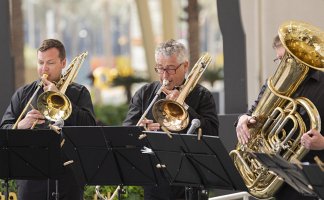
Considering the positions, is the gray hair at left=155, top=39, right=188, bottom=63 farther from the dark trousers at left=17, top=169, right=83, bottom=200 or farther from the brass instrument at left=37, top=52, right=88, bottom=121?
the dark trousers at left=17, top=169, right=83, bottom=200

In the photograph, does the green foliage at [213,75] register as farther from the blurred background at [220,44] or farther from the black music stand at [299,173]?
the black music stand at [299,173]

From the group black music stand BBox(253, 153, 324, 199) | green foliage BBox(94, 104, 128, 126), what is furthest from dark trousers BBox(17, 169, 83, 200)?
green foliage BBox(94, 104, 128, 126)

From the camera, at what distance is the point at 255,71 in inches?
488

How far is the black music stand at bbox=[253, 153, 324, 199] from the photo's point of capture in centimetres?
645

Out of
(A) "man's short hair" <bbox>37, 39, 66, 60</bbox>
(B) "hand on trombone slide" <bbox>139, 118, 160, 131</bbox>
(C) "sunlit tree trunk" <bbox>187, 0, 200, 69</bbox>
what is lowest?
(C) "sunlit tree trunk" <bbox>187, 0, 200, 69</bbox>

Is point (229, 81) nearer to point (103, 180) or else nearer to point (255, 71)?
point (255, 71)

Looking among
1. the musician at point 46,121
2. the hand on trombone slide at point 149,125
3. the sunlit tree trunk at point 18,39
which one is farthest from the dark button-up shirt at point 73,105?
the sunlit tree trunk at point 18,39

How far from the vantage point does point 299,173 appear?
6.61 m

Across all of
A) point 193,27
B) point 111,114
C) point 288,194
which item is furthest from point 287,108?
point 193,27

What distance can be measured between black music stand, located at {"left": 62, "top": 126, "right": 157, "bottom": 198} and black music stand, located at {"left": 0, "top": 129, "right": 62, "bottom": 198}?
0.21m

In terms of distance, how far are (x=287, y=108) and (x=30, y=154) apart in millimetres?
2370

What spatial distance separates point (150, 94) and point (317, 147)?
210 centimetres

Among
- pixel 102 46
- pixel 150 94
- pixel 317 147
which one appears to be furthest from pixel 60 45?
pixel 102 46

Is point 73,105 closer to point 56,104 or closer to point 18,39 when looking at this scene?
point 56,104
